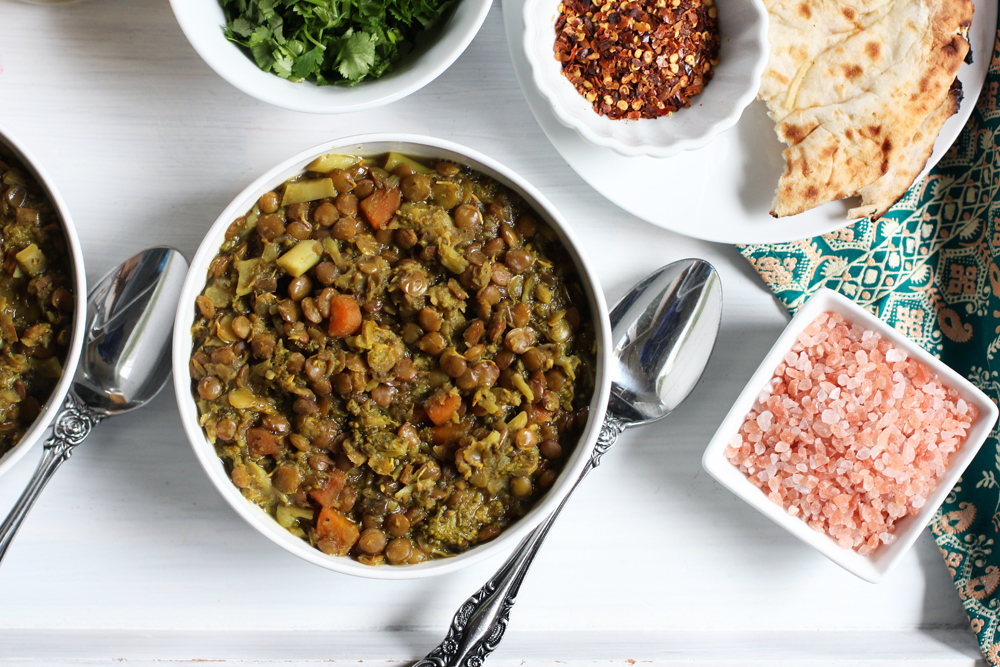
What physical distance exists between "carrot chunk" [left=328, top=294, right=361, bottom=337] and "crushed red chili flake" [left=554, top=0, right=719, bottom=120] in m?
1.01

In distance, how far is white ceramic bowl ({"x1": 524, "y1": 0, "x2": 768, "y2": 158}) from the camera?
205 cm

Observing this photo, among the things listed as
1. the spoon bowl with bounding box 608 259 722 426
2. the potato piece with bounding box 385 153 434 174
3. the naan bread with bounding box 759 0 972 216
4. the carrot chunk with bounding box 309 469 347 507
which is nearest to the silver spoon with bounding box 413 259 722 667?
the spoon bowl with bounding box 608 259 722 426

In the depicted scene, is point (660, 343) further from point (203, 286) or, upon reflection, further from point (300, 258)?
point (203, 286)

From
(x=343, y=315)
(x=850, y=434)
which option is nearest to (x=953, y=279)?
(x=850, y=434)

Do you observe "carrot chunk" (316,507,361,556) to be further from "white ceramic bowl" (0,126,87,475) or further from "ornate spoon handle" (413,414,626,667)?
"white ceramic bowl" (0,126,87,475)

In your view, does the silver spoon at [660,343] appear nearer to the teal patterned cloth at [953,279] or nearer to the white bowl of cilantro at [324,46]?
the teal patterned cloth at [953,279]

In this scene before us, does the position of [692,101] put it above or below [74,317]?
above

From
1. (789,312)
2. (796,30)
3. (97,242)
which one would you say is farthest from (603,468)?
(97,242)

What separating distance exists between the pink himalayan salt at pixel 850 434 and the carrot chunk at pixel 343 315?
1266 mm

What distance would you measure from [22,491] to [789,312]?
263 centimetres

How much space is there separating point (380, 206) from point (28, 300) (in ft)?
3.42

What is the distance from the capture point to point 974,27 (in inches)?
88.5

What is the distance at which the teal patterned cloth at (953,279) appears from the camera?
7.69ft

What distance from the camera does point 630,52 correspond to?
2172 millimetres
